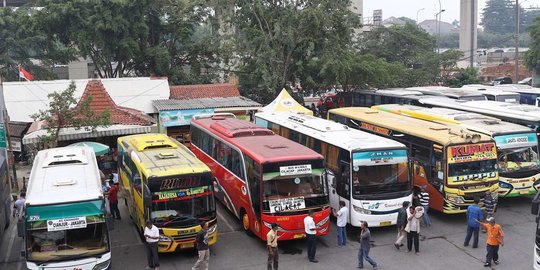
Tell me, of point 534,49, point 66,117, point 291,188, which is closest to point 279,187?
point 291,188

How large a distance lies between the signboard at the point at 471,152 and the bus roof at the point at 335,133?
161 cm

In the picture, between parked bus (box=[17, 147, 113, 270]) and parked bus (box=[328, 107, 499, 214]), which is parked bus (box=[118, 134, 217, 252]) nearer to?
parked bus (box=[17, 147, 113, 270])

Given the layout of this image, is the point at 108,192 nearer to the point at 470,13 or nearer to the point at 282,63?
the point at 282,63

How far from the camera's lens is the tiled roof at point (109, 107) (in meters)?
24.7

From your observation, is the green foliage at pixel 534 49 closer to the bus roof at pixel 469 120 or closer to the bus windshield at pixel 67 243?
the bus roof at pixel 469 120

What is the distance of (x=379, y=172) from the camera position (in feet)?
51.5

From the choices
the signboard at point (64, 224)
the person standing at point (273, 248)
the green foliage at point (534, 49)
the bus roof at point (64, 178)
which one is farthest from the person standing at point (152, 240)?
the green foliage at point (534, 49)

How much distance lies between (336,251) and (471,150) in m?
5.26

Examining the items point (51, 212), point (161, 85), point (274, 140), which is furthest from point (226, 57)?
point (51, 212)

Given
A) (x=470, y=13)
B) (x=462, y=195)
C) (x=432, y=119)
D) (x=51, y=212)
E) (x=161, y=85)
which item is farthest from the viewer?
(x=470, y=13)

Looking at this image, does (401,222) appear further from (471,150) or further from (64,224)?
(64,224)

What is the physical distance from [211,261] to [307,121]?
7.67 m

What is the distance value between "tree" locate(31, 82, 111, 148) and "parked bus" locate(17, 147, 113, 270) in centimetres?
920

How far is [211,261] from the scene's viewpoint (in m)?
14.2
